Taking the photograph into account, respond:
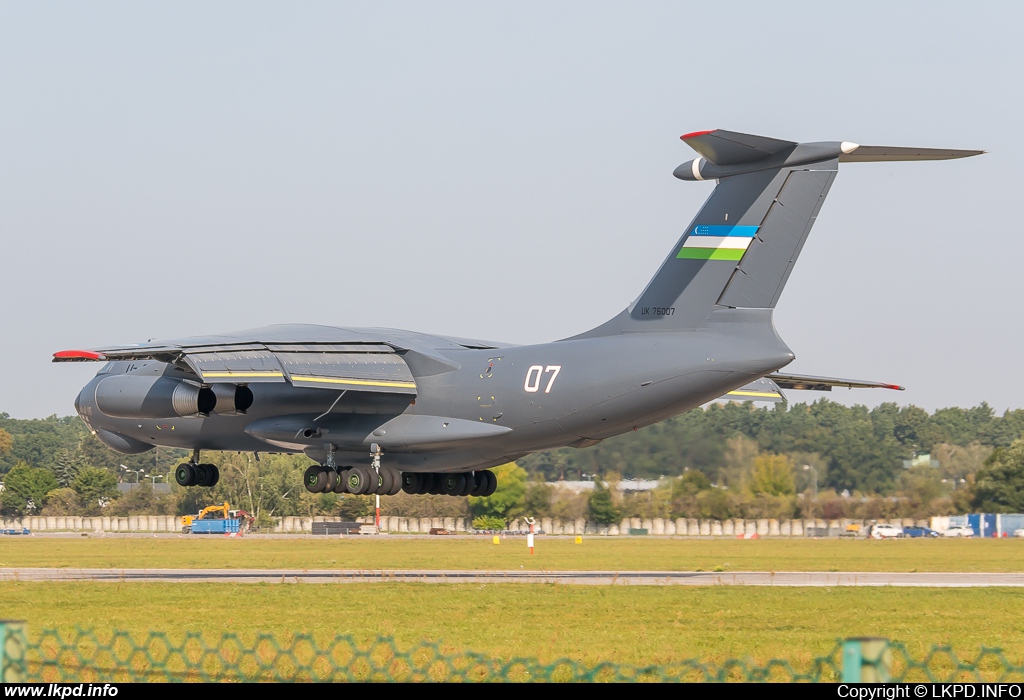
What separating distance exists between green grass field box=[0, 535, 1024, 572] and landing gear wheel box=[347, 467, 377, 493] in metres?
4.79

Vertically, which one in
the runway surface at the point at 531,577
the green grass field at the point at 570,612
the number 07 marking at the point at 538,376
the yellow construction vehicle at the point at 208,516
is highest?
the number 07 marking at the point at 538,376

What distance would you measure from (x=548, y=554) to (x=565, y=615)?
13638mm

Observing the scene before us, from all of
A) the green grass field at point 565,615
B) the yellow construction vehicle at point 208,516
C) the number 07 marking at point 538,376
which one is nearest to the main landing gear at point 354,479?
the green grass field at point 565,615

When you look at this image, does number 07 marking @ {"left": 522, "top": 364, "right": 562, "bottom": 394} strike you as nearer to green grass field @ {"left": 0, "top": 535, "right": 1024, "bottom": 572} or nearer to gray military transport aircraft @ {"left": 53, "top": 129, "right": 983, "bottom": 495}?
gray military transport aircraft @ {"left": 53, "top": 129, "right": 983, "bottom": 495}

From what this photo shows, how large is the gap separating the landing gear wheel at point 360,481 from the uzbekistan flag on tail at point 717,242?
5.79 metres

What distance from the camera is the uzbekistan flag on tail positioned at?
15.2 meters

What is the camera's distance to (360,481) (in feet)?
61.2

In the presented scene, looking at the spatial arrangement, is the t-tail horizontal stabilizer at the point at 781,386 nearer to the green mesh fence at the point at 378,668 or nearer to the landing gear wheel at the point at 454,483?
the landing gear wheel at the point at 454,483

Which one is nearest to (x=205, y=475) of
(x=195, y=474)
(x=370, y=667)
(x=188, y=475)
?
(x=195, y=474)

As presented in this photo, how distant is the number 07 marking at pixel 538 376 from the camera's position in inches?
655

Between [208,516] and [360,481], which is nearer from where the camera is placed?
[360,481]

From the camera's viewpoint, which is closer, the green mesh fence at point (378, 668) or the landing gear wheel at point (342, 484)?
the green mesh fence at point (378, 668)

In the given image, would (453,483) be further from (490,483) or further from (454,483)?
(490,483)
